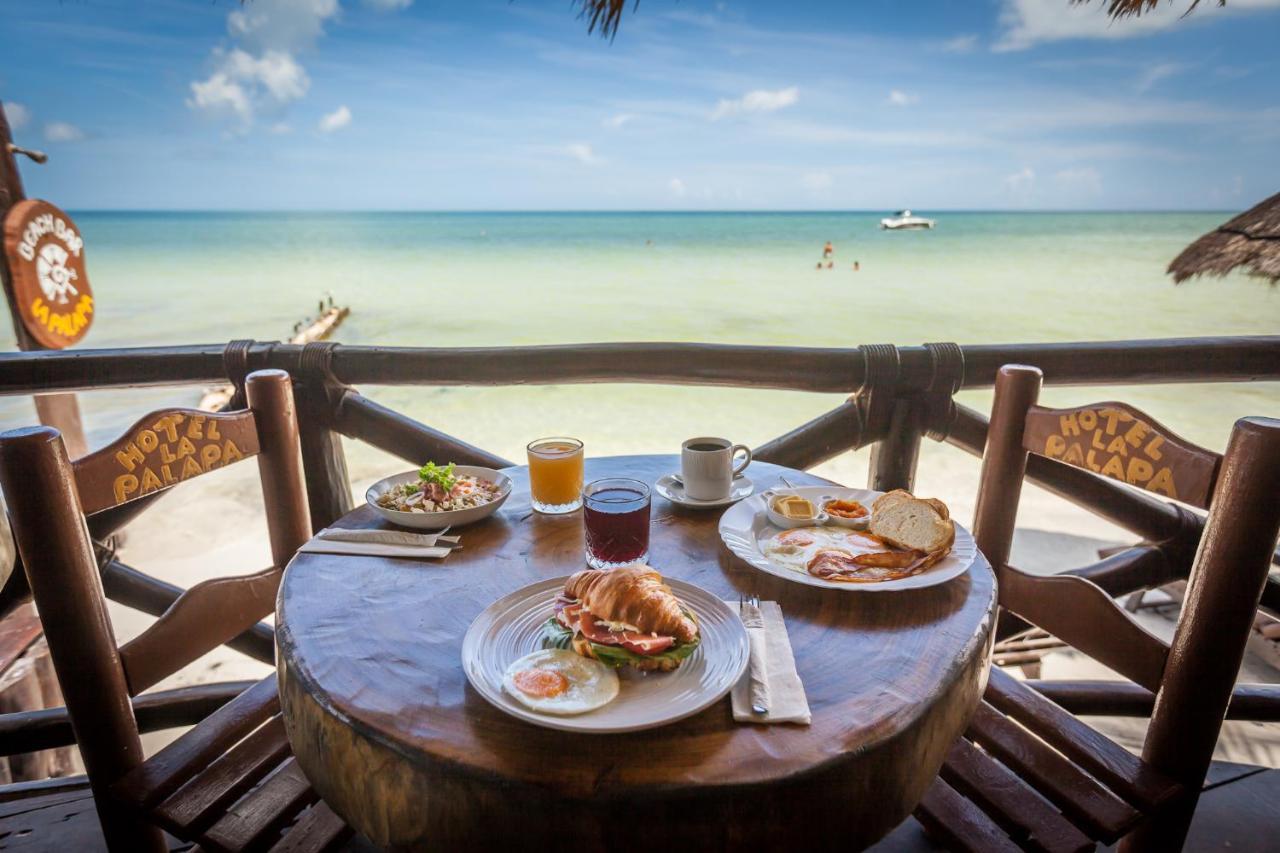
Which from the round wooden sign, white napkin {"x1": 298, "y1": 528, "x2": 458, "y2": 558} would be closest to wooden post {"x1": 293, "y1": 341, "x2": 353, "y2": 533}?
white napkin {"x1": 298, "y1": 528, "x2": 458, "y2": 558}

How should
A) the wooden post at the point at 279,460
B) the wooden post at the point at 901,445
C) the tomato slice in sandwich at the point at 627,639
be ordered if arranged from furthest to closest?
1. the wooden post at the point at 901,445
2. the wooden post at the point at 279,460
3. the tomato slice in sandwich at the point at 627,639

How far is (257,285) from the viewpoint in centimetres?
2855

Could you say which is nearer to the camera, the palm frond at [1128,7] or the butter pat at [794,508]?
the butter pat at [794,508]

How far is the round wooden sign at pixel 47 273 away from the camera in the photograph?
2.69m

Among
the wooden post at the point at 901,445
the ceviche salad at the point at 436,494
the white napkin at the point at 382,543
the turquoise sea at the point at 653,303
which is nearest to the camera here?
the white napkin at the point at 382,543

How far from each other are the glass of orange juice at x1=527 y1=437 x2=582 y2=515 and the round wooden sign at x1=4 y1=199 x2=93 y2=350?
8.91 feet

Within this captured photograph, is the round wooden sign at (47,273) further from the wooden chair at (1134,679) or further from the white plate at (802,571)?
the wooden chair at (1134,679)

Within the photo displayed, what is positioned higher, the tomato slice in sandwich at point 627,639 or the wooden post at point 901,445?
the tomato slice in sandwich at point 627,639

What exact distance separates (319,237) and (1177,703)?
56.9m

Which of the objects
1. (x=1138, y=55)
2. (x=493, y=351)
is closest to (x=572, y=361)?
(x=493, y=351)

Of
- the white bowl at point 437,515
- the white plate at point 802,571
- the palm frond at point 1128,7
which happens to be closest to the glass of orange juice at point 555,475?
the white bowl at point 437,515

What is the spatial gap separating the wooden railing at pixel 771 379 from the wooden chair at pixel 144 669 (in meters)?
0.77

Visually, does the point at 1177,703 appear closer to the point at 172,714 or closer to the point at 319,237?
the point at 172,714

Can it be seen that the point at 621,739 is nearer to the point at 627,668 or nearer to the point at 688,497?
the point at 627,668
